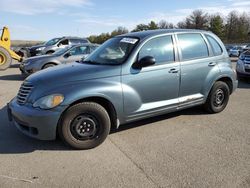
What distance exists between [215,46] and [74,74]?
317 cm

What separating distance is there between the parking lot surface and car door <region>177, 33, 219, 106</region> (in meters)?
0.56

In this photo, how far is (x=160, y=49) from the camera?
18.0 ft

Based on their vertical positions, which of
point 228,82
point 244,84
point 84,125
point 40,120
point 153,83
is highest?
point 153,83

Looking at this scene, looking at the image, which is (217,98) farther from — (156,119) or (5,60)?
(5,60)

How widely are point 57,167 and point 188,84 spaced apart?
2.90m

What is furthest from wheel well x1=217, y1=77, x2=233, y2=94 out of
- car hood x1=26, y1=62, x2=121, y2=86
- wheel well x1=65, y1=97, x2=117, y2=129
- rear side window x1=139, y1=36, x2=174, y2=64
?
wheel well x1=65, y1=97, x2=117, y2=129

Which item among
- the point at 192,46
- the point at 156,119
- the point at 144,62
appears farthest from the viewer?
the point at 156,119

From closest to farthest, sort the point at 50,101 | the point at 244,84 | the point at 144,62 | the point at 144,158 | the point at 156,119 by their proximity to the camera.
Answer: the point at 144,158 < the point at 50,101 < the point at 144,62 < the point at 156,119 < the point at 244,84

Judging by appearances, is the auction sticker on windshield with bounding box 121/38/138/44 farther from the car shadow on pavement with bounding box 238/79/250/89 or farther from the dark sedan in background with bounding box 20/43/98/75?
the dark sedan in background with bounding box 20/43/98/75

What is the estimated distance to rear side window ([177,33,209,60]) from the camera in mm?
5762

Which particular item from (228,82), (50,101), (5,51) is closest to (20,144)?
(50,101)

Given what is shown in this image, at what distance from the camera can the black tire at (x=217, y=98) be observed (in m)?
6.29

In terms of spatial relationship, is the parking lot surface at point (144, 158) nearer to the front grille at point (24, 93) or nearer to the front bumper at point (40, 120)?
the front bumper at point (40, 120)

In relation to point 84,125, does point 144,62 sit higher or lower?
higher
